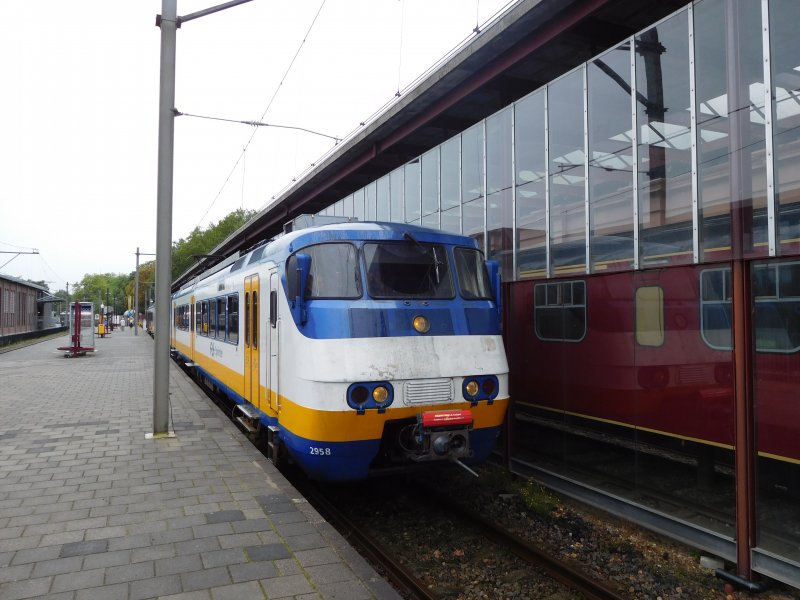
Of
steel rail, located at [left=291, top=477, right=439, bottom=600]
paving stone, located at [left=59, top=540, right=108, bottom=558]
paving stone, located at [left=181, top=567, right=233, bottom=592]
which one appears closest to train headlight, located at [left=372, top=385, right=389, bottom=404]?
steel rail, located at [left=291, top=477, right=439, bottom=600]

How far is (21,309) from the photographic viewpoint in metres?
46.5

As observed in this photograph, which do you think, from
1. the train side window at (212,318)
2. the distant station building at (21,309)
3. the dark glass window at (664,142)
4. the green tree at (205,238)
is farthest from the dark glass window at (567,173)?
the green tree at (205,238)

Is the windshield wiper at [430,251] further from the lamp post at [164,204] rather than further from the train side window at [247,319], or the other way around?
the lamp post at [164,204]

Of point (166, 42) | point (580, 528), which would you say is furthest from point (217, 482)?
point (166, 42)

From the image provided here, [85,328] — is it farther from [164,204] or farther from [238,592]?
[238,592]

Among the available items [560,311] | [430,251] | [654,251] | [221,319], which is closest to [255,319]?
[430,251]

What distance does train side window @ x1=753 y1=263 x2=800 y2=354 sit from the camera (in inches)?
191

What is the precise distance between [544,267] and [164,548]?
5765 millimetres

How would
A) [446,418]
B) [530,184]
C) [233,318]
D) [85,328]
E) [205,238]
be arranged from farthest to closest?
[205,238] → [85,328] → [233,318] → [530,184] → [446,418]

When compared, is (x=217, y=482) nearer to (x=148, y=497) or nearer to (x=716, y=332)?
(x=148, y=497)

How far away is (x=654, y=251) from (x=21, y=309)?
5138cm

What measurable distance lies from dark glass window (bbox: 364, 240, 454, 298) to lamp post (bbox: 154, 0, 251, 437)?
380cm

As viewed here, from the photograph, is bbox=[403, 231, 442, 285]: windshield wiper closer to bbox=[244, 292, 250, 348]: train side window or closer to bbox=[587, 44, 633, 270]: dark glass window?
bbox=[587, 44, 633, 270]: dark glass window

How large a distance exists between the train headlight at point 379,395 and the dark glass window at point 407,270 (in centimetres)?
93
